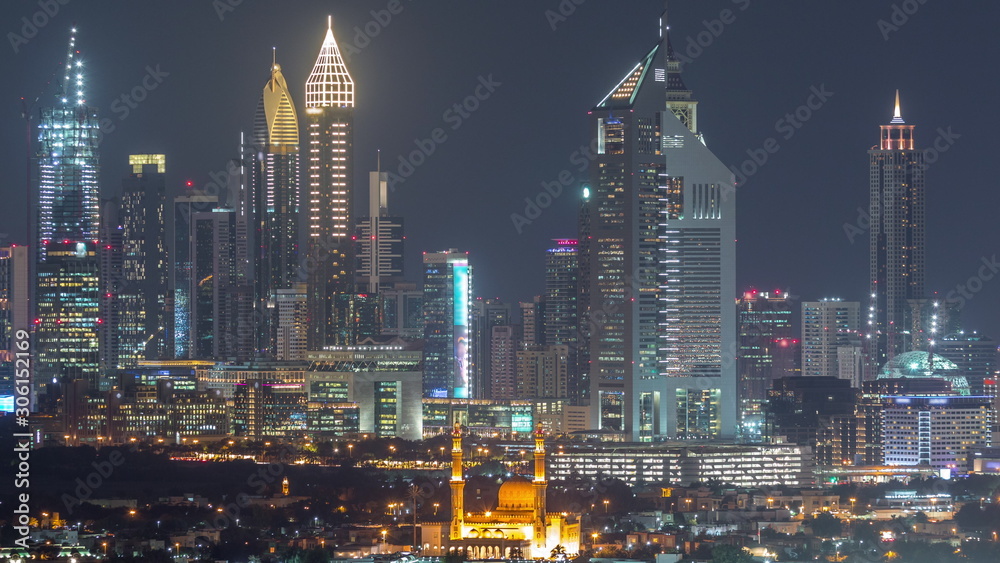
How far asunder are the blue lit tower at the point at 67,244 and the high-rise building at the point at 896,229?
110 feet

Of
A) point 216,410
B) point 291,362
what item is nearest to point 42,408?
point 216,410

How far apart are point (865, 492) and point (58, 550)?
3403 cm

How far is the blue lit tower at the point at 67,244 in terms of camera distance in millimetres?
100375

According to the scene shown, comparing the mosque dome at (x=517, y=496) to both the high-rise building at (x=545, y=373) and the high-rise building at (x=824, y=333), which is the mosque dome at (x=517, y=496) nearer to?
the high-rise building at (x=545, y=373)

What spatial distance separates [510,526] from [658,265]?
154 ft

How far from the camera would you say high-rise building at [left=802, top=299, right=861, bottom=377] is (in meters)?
118

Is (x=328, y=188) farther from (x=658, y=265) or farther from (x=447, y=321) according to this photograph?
(x=658, y=265)

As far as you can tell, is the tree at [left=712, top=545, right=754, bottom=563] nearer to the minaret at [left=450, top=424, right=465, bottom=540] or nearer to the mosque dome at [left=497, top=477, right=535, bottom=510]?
the mosque dome at [left=497, top=477, right=535, bottom=510]

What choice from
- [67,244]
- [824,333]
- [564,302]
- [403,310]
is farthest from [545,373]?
[67,244]

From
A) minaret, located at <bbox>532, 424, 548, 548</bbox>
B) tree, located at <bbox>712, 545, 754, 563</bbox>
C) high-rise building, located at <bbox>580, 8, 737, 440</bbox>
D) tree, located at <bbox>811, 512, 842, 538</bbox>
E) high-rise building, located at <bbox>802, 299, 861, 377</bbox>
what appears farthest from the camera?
high-rise building, located at <bbox>802, 299, 861, 377</bbox>

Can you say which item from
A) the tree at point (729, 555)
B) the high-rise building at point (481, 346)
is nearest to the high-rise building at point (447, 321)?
the high-rise building at point (481, 346)

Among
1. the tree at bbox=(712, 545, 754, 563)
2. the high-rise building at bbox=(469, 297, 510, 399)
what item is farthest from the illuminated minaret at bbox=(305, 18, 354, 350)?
the tree at bbox=(712, 545, 754, 563)

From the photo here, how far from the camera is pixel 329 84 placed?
338 ft

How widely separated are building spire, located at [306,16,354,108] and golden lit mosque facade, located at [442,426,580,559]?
4828 centimetres
